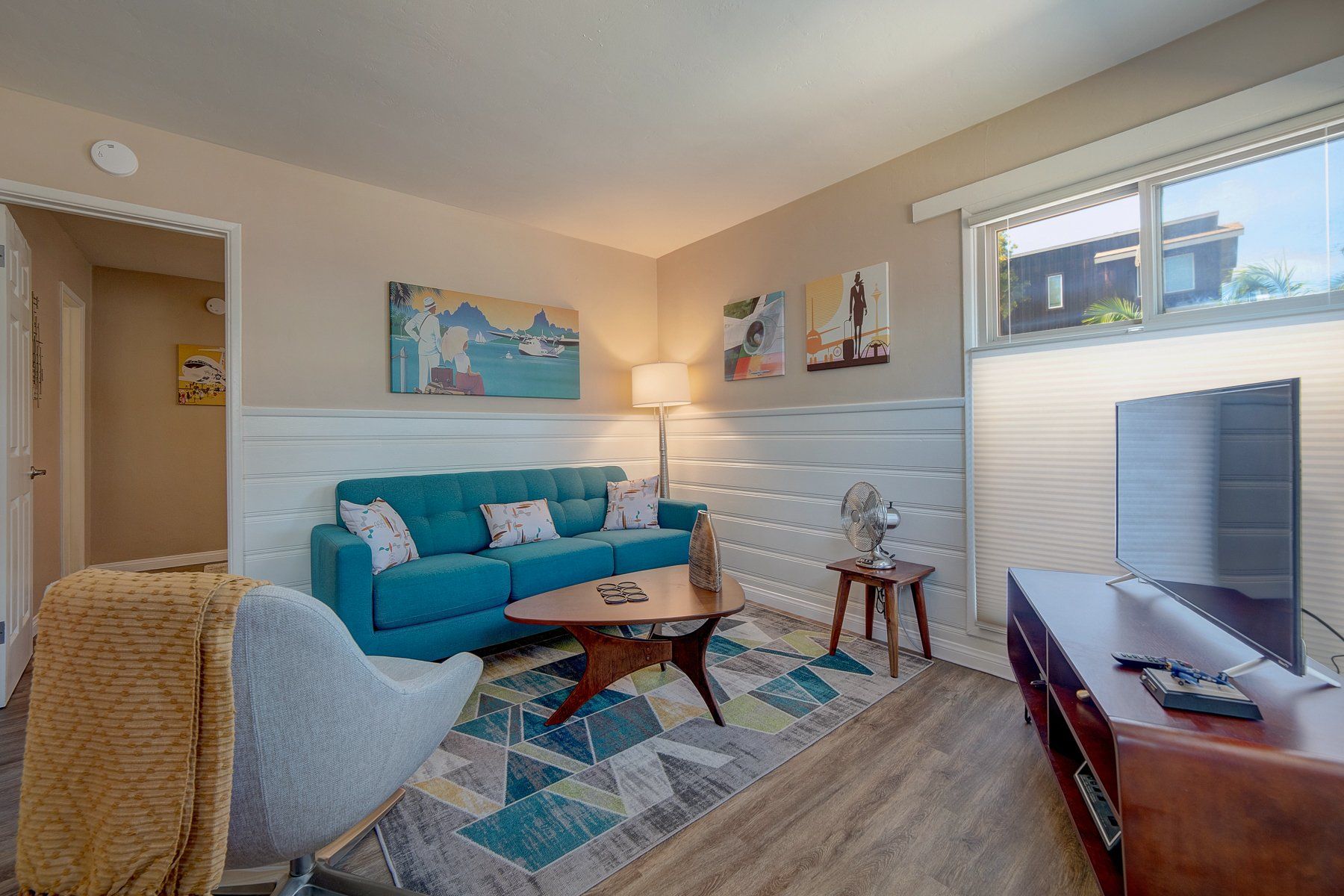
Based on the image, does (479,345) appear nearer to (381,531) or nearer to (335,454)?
(335,454)

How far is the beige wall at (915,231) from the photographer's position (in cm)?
198

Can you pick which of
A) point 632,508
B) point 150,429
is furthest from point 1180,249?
point 150,429

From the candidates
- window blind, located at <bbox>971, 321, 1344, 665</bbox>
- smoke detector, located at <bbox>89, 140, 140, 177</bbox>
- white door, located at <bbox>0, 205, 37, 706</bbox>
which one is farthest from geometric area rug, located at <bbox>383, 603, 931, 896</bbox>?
smoke detector, located at <bbox>89, 140, 140, 177</bbox>

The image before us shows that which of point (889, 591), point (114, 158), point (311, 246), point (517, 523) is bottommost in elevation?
point (889, 591)

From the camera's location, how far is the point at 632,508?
3.77 metres

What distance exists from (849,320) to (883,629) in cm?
175

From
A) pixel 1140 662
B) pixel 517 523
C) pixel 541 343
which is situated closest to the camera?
pixel 1140 662

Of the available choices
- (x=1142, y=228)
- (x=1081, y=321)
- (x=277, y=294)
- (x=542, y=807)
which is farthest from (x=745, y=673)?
(x=277, y=294)

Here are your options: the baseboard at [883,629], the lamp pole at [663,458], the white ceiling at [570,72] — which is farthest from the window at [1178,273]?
the lamp pole at [663,458]

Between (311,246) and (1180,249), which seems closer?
(1180,249)

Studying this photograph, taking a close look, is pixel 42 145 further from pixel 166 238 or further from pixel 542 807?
pixel 542 807

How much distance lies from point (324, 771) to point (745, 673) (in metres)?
1.85

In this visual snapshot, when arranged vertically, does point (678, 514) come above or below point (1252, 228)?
below

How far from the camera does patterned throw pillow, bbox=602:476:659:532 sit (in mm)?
3752
